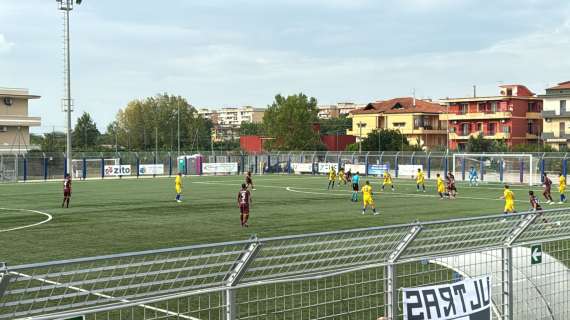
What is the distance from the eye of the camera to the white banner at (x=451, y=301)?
6156mm

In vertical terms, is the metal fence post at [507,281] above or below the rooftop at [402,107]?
below

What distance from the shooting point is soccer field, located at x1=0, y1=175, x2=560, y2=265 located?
66.4 ft

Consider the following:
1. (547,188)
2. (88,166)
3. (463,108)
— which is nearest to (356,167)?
(88,166)

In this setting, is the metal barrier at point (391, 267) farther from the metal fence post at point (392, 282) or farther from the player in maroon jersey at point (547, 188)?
the player in maroon jersey at point (547, 188)

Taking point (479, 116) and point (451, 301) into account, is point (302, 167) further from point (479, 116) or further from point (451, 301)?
point (451, 301)

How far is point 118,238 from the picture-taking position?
837 inches

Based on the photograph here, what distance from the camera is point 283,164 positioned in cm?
7612

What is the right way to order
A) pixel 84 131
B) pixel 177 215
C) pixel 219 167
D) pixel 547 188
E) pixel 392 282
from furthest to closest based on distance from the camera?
pixel 84 131, pixel 219 167, pixel 547 188, pixel 177 215, pixel 392 282

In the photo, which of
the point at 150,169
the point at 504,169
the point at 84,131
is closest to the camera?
the point at 504,169

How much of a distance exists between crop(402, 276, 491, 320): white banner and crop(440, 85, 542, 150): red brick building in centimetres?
9150

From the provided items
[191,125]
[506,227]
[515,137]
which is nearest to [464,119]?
[515,137]

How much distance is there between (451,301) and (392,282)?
627mm

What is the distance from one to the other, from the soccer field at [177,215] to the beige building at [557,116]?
44.1 meters

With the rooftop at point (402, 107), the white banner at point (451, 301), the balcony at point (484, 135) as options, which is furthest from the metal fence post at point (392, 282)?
the rooftop at point (402, 107)
